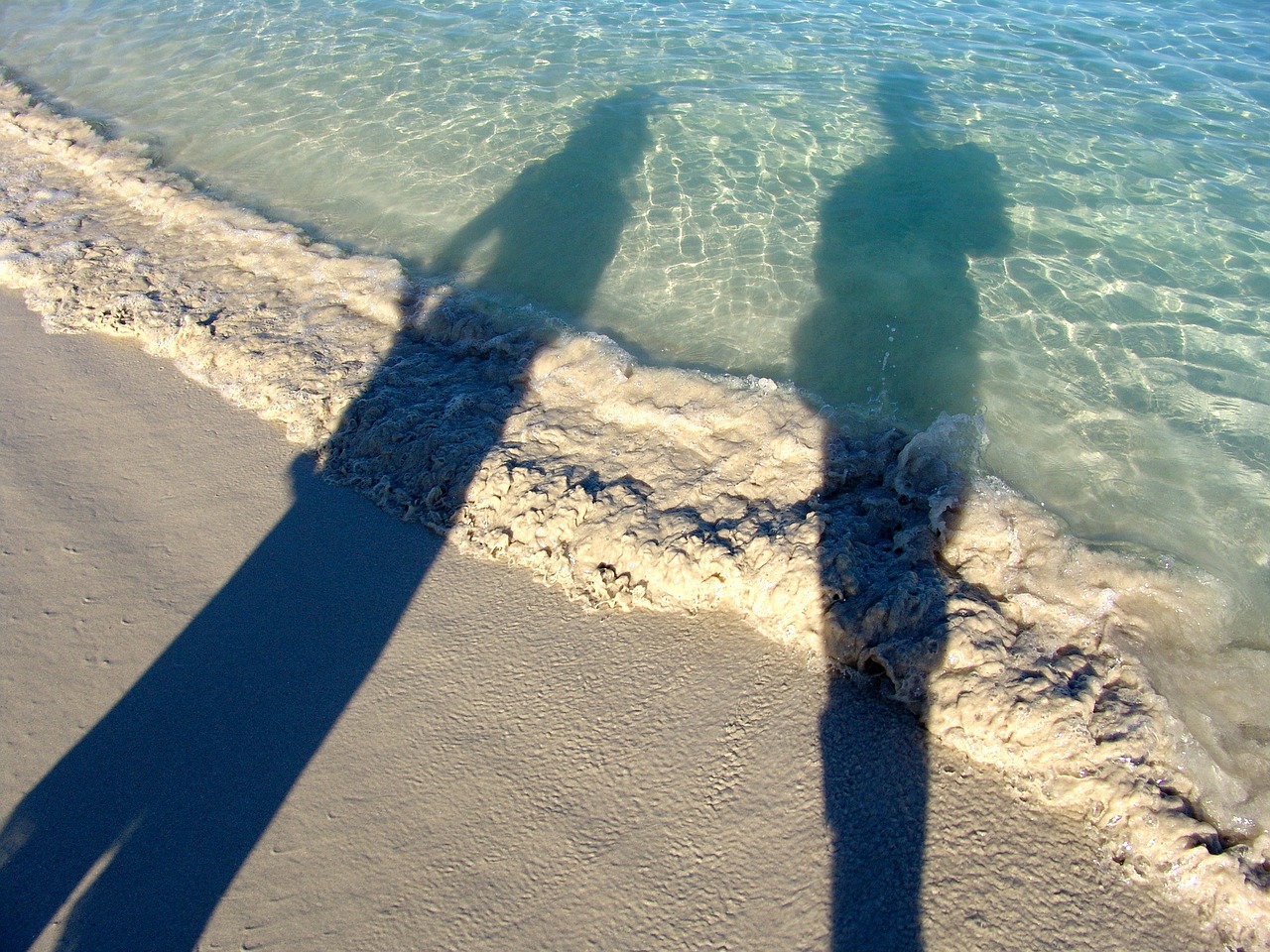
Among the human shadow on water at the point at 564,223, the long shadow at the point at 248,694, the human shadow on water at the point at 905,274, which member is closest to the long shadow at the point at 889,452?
the human shadow on water at the point at 905,274

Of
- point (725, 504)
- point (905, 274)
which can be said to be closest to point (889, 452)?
point (725, 504)

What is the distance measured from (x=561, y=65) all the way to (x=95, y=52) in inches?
323

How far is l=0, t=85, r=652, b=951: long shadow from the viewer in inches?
139

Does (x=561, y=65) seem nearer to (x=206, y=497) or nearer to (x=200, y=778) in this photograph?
(x=206, y=497)

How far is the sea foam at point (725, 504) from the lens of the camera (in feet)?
12.8

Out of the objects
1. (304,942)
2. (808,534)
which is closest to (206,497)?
(304,942)

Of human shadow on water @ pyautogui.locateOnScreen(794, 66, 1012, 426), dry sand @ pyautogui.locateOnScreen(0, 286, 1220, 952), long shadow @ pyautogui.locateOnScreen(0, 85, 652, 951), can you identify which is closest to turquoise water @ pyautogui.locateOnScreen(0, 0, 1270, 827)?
human shadow on water @ pyautogui.locateOnScreen(794, 66, 1012, 426)

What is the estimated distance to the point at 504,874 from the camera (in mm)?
3553

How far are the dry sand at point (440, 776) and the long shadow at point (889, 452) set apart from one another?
0.03 m

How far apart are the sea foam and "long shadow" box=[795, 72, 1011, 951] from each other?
3 centimetres

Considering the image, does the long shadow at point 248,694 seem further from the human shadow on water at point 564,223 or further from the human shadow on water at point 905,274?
the human shadow on water at point 905,274

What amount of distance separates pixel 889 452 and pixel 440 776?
3.85 metres

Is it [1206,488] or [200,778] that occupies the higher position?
[1206,488]

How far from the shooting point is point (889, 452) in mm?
5641
